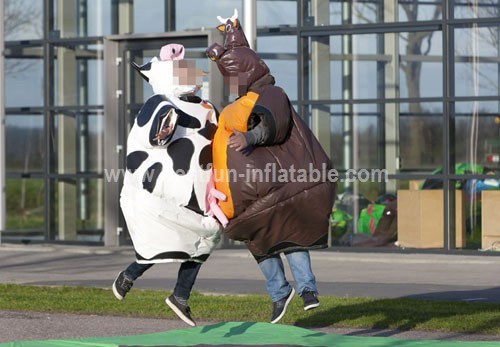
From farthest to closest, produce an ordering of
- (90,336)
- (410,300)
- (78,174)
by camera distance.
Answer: (78,174)
(410,300)
(90,336)

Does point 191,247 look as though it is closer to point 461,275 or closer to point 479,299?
point 479,299

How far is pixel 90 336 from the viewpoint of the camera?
918 centimetres

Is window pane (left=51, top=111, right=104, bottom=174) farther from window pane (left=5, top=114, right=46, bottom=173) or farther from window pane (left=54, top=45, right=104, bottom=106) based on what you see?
window pane (left=5, top=114, right=46, bottom=173)

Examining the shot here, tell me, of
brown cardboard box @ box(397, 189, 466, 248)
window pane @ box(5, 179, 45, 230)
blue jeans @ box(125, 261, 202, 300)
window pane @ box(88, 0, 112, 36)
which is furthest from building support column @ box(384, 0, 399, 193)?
blue jeans @ box(125, 261, 202, 300)

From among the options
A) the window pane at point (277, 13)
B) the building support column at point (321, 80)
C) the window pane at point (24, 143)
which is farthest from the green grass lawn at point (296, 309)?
the window pane at point (24, 143)

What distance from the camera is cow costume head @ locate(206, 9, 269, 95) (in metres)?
8.16

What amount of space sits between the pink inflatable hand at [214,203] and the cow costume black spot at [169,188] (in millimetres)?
23

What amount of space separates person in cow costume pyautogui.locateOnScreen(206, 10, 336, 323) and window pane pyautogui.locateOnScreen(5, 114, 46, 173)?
11.8 metres

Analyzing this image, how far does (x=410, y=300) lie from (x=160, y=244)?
3.74m

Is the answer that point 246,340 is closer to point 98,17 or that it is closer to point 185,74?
point 185,74

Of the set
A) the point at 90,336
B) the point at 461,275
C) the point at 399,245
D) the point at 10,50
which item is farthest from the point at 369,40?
the point at 90,336

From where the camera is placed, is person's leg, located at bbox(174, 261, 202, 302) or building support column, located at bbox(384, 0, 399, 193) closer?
person's leg, located at bbox(174, 261, 202, 302)

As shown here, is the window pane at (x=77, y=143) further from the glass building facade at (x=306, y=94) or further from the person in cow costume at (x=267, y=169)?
the person in cow costume at (x=267, y=169)

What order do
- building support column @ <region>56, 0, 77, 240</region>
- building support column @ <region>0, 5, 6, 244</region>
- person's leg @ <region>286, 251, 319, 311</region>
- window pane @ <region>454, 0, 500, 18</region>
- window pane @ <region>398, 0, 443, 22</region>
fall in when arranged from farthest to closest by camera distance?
building support column @ <region>56, 0, 77, 240</region>, building support column @ <region>0, 5, 6, 244</region>, window pane @ <region>398, 0, 443, 22</region>, window pane @ <region>454, 0, 500, 18</region>, person's leg @ <region>286, 251, 319, 311</region>
